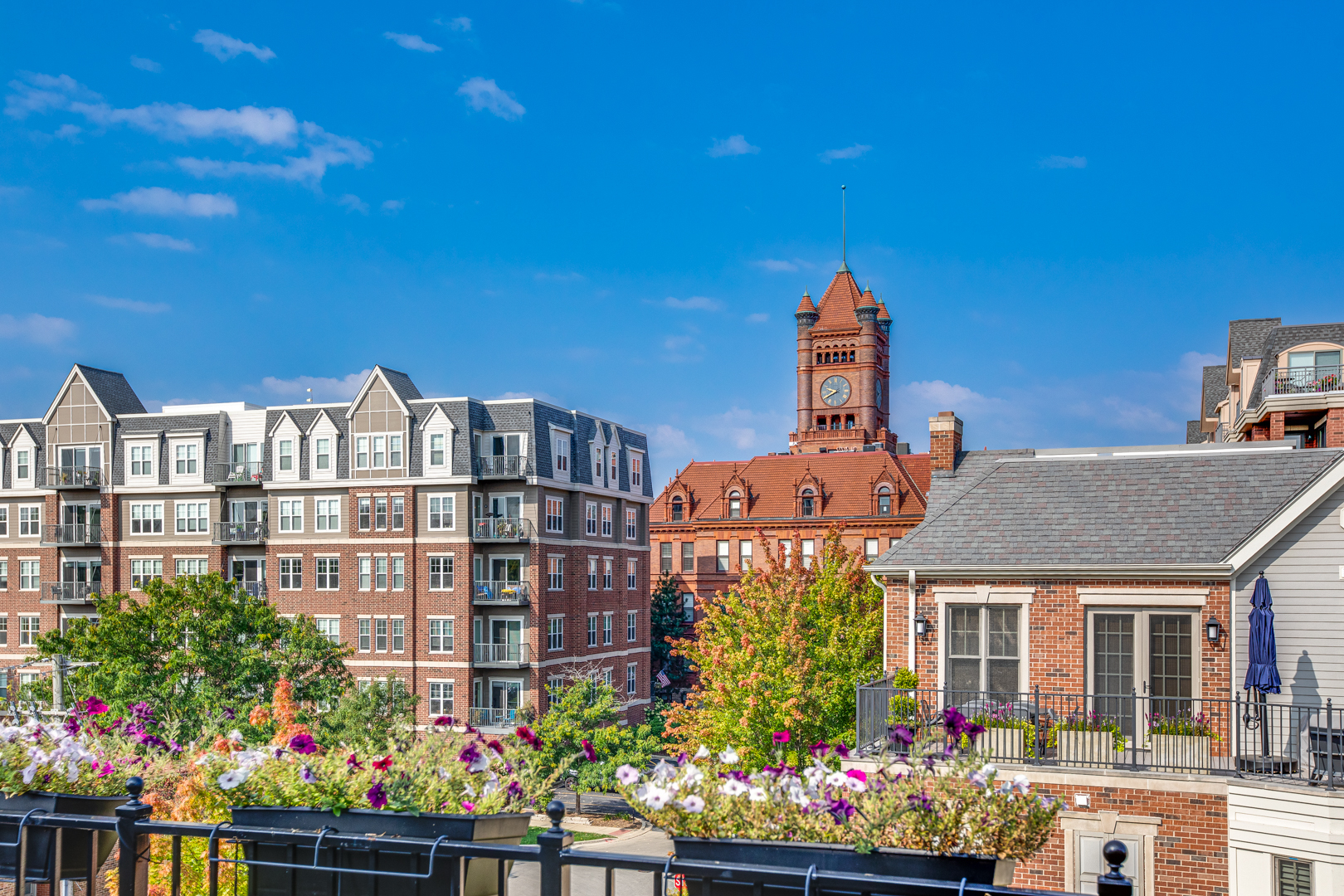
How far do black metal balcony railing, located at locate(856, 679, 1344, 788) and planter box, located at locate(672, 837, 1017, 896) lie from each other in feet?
29.7

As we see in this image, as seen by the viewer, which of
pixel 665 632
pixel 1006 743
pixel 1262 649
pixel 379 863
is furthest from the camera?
pixel 665 632

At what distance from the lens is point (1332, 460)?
17.6 metres

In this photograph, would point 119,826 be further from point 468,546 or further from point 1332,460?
point 468,546

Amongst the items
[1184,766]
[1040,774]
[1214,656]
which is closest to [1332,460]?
[1214,656]

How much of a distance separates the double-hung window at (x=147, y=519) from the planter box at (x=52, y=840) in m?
54.4

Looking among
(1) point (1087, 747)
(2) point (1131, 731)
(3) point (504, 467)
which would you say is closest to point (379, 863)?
(1) point (1087, 747)

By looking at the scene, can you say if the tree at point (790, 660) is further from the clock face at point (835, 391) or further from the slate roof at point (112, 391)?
the clock face at point (835, 391)

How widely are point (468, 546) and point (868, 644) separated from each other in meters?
25.7

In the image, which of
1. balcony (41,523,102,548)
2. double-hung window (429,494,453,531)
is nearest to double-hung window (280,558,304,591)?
double-hung window (429,494,453,531)

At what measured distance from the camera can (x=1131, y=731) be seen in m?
18.3

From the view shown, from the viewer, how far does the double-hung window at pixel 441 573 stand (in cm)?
5016

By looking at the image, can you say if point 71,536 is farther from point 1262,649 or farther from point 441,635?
point 1262,649

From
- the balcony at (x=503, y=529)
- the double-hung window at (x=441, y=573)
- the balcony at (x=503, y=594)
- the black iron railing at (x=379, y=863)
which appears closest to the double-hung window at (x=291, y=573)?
the double-hung window at (x=441, y=573)

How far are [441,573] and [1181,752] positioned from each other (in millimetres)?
39662
